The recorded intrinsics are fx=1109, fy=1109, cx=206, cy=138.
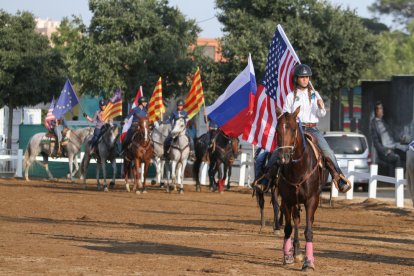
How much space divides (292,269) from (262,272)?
599mm

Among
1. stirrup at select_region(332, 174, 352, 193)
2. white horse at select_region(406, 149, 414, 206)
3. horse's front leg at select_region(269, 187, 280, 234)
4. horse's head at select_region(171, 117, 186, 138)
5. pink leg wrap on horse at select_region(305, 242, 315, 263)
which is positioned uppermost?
horse's head at select_region(171, 117, 186, 138)

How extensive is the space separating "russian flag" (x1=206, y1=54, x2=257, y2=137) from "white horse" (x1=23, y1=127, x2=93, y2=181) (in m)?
14.9

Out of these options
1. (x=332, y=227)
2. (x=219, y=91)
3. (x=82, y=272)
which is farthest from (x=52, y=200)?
(x=219, y=91)

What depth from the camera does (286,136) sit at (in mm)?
13219

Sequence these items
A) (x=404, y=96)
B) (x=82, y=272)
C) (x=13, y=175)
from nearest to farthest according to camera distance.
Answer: (x=82, y=272) < (x=404, y=96) < (x=13, y=175)

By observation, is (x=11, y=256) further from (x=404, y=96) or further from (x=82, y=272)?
(x=404, y=96)

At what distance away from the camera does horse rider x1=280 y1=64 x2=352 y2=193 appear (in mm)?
14102

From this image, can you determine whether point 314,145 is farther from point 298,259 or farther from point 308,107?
point 298,259

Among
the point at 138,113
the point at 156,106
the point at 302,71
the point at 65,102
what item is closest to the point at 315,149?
the point at 302,71

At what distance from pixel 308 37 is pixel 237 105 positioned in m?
21.0

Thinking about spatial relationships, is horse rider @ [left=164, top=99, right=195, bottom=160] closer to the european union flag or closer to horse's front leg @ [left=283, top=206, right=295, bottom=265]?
the european union flag

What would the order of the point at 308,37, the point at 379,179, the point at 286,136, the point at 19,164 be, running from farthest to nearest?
the point at 308,37
the point at 19,164
the point at 379,179
the point at 286,136

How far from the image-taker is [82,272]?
12.8m

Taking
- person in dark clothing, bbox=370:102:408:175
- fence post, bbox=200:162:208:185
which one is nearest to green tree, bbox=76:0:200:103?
fence post, bbox=200:162:208:185
